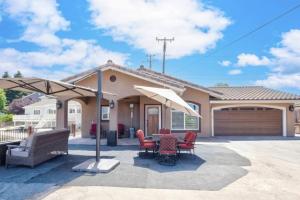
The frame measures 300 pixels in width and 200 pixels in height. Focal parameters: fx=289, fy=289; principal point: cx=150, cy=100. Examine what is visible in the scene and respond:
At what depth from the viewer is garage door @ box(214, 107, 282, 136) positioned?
22.8 metres

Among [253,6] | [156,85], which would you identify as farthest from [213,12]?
[156,85]

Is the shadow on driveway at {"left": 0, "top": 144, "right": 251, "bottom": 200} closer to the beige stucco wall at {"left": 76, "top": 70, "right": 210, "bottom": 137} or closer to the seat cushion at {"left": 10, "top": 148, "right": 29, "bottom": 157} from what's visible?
the seat cushion at {"left": 10, "top": 148, "right": 29, "bottom": 157}

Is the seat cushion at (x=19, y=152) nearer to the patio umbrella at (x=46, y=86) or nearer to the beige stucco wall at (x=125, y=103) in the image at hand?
the patio umbrella at (x=46, y=86)

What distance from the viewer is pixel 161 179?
8.49 m

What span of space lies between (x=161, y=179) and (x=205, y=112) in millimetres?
13262

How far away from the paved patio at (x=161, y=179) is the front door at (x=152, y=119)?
891cm

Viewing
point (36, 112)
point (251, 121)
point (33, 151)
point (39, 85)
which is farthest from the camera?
point (36, 112)

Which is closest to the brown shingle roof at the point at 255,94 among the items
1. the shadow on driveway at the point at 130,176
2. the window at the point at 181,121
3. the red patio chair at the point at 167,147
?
the window at the point at 181,121

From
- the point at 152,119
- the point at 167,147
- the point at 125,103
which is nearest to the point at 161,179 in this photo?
the point at 167,147

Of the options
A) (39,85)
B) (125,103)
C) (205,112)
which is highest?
(39,85)

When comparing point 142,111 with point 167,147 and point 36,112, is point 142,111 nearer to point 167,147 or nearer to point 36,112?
point 167,147

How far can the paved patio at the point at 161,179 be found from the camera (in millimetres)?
7203

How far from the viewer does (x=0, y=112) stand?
201 feet

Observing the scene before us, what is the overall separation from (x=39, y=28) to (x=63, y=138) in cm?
971
